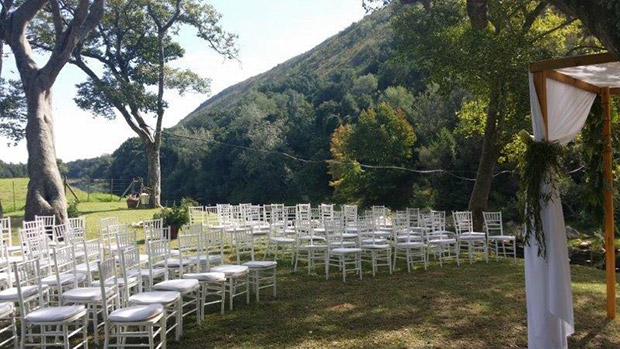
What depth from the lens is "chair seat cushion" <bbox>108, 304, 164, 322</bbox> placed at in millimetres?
3974

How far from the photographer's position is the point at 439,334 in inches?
195

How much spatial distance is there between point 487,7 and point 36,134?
38.3ft

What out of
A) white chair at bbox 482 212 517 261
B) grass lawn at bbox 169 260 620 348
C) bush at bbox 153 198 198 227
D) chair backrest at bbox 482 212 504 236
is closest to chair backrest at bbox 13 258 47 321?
grass lawn at bbox 169 260 620 348

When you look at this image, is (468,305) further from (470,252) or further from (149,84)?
(149,84)

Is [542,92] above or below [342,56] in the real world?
below

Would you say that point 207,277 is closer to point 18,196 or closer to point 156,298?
point 156,298

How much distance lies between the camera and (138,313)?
13.3 feet

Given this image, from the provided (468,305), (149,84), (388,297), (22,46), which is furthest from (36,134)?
(468,305)

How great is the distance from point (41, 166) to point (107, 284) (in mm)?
10027

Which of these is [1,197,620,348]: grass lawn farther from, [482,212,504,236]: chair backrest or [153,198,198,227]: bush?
[153,198,198,227]: bush

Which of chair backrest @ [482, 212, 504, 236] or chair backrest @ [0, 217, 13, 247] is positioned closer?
chair backrest @ [0, 217, 13, 247]

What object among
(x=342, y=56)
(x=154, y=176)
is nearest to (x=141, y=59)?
(x=154, y=176)

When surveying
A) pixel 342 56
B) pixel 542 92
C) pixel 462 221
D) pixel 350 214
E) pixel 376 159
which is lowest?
pixel 462 221

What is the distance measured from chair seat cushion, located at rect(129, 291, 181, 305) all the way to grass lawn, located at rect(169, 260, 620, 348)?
20.2 inches
